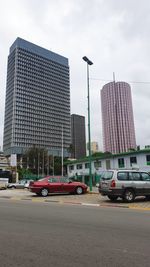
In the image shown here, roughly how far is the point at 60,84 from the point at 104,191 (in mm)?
145128

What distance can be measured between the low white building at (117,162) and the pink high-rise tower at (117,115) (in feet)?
29.1

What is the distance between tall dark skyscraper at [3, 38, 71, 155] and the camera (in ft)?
488

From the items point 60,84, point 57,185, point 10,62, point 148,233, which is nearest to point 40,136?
point 60,84

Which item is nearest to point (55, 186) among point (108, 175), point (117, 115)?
point (108, 175)

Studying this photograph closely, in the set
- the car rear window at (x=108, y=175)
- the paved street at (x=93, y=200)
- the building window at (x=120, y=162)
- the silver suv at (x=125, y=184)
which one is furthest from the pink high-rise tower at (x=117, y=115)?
the silver suv at (x=125, y=184)

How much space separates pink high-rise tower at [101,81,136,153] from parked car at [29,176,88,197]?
18.9 meters

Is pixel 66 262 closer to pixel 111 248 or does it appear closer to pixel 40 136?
pixel 111 248

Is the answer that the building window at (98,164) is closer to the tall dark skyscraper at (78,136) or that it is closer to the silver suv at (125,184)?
the silver suv at (125,184)

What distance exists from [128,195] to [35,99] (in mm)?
144242

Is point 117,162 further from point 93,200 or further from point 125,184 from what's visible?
point 125,184

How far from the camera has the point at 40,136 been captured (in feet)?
512

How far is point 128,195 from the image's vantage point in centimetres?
1388

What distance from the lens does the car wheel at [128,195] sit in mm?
13812

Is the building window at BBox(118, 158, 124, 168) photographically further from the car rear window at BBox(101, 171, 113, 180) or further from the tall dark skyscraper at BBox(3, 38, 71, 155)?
the tall dark skyscraper at BBox(3, 38, 71, 155)
